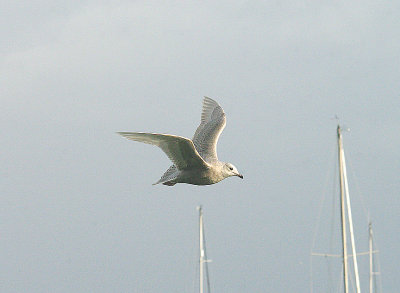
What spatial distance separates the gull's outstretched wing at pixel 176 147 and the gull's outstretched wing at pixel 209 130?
95cm

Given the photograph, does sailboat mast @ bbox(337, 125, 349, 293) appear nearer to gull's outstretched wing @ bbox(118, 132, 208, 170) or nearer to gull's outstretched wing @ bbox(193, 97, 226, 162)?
gull's outstretched wing @ bbox(193, 97, 226, 162)

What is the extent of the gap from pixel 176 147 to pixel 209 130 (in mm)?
4060

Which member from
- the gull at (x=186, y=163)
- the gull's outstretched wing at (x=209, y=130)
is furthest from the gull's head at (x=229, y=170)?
the gull's outstretched wing at (x=209, y=130)

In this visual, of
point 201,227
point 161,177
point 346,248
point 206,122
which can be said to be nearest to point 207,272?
point 201,227

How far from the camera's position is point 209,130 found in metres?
20.5

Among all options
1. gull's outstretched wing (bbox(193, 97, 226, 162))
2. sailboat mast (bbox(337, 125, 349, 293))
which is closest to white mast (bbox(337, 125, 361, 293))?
sailboat mast (bbox(337, 125, 349, 293))

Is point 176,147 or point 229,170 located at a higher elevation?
point 176,147

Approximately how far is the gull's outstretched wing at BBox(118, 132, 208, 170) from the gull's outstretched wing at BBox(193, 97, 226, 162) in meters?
0.95

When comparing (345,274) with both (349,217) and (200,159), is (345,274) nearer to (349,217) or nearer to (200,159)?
(349,217)

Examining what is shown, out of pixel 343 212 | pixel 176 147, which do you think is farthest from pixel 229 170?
pixel 343 212

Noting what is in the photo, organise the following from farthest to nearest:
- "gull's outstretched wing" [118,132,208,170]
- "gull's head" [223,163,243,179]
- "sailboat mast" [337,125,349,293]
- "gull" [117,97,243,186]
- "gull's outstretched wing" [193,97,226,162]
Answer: "sailboat mast" [337,125,349,293] → "gull's outstretched wing" [193,97,226,162] → "gull's head" [223,163,243,179] → "gull" [117,97,243,186] → "gull's outstretched wing" [118,132,208,170]

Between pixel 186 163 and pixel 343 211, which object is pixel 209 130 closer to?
pixel 186 163

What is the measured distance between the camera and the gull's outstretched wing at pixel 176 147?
15.9 metres

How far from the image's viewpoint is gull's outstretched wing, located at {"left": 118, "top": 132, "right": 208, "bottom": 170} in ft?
52.2
